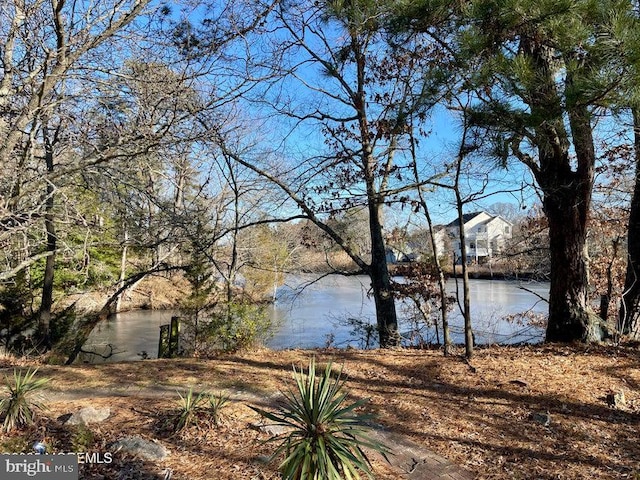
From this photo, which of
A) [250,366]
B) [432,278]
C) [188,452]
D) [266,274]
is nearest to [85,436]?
[188,452]

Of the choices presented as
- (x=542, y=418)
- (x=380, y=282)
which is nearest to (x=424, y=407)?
(x=542, y=418)

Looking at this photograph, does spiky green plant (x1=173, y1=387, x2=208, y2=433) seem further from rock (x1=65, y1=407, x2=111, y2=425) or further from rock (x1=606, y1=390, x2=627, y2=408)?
rock (x1=606, y1=390, x2=627, y2=408)

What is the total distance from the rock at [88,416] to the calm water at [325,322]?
515cm

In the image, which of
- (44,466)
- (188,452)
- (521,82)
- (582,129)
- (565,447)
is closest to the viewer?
(44,466)

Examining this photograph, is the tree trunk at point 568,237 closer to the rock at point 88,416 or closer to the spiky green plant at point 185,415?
the spiky green plant at point 185,415

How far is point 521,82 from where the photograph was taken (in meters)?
3.57

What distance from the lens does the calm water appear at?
32.4 ft

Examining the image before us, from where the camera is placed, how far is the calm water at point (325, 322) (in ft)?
32.4

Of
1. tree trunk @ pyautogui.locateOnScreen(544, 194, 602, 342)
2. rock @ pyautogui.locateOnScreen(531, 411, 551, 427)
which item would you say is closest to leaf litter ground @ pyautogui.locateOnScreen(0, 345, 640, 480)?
rock @ pyautogui.locateOnScreen(531, 411, 551, 427)

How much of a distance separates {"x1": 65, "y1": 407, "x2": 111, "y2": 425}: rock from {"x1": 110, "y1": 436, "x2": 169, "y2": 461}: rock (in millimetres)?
488

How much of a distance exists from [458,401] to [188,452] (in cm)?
235

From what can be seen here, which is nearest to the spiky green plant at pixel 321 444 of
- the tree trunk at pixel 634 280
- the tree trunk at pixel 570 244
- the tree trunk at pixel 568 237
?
the tree trunk at pixel 568 237

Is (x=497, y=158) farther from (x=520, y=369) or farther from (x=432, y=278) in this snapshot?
(x=432, y=278)

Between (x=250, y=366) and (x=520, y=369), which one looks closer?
(x=520, y=369)
